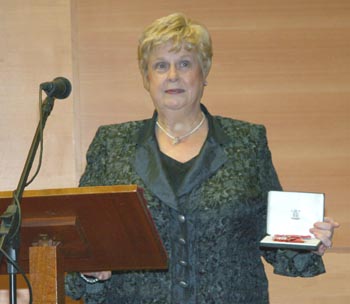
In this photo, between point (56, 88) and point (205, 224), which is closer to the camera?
point (56, 88)

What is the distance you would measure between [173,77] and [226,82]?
1142mm

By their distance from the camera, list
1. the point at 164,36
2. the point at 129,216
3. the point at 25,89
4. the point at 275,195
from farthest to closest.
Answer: the point at 25,89 < the point at 164,36 < the point at 275,195 < the point at 129,216

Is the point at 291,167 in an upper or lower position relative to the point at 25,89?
lower

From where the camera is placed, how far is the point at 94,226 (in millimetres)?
1903

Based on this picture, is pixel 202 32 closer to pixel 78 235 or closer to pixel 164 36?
pixel 164 36

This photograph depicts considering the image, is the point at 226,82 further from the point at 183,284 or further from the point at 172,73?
the point at 183,284

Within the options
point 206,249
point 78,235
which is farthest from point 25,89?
point 78,235

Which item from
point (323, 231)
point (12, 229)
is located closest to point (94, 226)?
point (12, 229)

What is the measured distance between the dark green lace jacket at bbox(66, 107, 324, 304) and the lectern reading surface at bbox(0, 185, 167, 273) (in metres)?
0.43

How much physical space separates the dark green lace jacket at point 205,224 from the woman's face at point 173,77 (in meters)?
0.14

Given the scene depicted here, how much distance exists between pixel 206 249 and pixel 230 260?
0.08 m

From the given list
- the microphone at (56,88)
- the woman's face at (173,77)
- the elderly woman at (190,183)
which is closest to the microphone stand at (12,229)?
the microphone at (56,88)

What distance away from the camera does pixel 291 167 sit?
12.1ft

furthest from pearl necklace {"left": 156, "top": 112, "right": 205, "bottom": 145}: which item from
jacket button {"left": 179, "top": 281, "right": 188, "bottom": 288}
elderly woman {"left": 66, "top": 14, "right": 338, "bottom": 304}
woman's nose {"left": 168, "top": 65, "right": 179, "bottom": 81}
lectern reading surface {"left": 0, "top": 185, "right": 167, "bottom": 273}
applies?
lectern reading surface {"left": 0, "top": 185, "right": 167, "bottom": 273}
